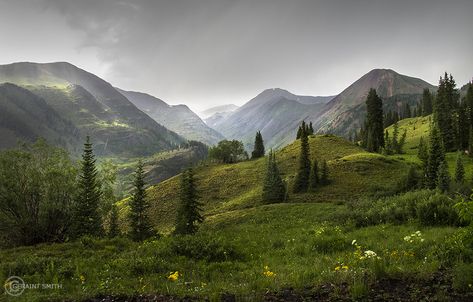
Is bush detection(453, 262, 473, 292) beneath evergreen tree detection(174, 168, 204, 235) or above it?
above

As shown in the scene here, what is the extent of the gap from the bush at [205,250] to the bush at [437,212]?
11.9m

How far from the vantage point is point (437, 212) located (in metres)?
19.9

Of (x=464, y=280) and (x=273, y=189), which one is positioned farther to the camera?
(x=273, y=189)

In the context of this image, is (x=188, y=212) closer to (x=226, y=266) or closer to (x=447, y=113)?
(x=226, y=266)

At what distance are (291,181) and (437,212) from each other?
6308cm

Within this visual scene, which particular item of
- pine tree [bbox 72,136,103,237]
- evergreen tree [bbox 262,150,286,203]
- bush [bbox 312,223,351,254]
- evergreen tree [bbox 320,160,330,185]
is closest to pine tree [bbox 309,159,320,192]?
evergreen tree [bbox 320,160,330,185]

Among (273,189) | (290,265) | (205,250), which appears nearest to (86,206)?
(205,250)

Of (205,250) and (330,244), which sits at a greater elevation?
(205,250)

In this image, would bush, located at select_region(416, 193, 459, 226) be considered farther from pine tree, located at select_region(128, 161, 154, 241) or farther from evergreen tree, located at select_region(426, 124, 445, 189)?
evergreen tree, located at select_region(426, 124, 445, 189)

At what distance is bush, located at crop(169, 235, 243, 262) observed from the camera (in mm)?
15008

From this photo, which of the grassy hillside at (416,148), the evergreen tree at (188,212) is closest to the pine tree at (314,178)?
the grassy hillside at (416,148)

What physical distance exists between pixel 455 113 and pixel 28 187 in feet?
390

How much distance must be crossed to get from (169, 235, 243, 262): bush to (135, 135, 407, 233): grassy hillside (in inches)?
1582

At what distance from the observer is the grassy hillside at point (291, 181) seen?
220 feet
